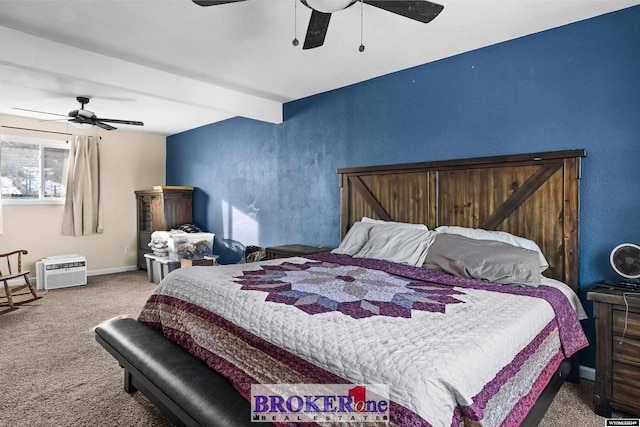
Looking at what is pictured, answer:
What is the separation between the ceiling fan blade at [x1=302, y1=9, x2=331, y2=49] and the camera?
1.97m

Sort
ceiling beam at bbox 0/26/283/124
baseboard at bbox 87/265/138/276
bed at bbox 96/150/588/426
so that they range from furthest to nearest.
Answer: baseboard at bbox 87/265/138/276 < ceiling beam at bbox 0/26/283/124 < bed at bbox 96/150/588/426

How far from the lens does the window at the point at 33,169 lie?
5156 millimetres

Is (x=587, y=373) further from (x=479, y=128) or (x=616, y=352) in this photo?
(x=479, y=128)

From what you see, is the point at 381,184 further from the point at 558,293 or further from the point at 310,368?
the point at 310,368

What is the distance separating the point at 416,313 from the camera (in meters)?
1.59

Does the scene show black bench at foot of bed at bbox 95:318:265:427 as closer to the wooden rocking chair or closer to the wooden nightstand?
the wooden nightstand

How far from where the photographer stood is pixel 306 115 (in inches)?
171

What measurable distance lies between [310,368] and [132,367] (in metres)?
1.10

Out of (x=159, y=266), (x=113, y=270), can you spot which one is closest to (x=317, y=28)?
(x=159, y=266)

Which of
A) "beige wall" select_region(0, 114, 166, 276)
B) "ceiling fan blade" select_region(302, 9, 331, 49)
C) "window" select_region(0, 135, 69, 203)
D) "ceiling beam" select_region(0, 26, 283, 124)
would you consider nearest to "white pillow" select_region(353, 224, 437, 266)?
"ceiling fan blade" select_region(302, 9, 331, 49)

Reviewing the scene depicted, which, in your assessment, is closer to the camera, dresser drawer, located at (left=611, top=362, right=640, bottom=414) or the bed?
the bed

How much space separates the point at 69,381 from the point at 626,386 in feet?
11.2

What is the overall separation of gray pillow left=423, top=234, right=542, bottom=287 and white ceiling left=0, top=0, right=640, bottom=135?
1.56 m

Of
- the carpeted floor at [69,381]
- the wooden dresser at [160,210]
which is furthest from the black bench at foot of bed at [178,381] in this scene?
the wooden dresser at [160,210]
